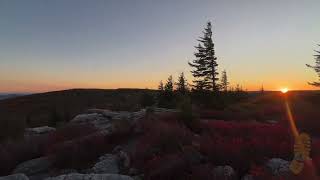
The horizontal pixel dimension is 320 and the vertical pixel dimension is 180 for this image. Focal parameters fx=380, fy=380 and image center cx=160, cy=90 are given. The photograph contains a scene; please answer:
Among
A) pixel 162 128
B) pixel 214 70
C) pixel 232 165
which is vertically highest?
pixel 214 70

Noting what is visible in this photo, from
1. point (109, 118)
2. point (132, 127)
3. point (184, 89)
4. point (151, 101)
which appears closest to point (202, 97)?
point (184, 89)

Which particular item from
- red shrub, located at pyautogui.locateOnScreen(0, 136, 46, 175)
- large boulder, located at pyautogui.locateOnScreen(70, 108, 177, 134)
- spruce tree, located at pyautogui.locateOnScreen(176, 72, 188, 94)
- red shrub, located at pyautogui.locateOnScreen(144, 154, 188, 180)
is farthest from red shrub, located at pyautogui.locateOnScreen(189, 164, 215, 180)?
spruce tree, located at pyautogui.locateOnScreen(176, 72, 188, 94)

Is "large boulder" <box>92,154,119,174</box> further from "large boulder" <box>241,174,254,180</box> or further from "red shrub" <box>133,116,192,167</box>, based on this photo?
"large boulder" <box>241,174,254,180</box>

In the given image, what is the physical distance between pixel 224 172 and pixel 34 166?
5.99m

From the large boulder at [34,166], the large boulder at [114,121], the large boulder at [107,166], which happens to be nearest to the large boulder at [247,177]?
the large boulder at [107,166]

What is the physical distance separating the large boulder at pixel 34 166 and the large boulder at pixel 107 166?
5.52 feet

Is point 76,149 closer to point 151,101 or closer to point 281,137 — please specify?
point 281,137

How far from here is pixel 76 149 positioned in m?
11.2

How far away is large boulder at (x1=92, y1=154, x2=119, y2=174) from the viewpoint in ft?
31.6

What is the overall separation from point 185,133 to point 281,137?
293 cm

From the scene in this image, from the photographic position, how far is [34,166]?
1116cm

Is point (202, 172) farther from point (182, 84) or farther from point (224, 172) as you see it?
point (182, 84)

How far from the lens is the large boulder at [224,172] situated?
7531 millimetres

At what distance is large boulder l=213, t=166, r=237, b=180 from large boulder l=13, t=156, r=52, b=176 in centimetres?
527
